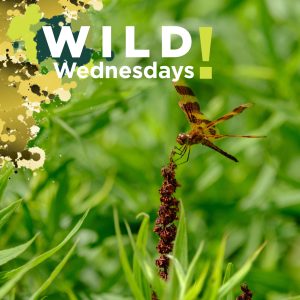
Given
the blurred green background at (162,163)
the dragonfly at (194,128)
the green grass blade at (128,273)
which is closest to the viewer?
the green grass blade at (128,273)

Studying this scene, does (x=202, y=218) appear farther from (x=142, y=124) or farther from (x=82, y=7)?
(x=82, y=7)

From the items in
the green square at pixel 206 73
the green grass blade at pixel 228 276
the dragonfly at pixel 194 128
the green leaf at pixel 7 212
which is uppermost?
the green square at pixel 206 73

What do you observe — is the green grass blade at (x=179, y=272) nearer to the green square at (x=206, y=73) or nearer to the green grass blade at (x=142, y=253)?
the green grass blade at (x=142, y=253)

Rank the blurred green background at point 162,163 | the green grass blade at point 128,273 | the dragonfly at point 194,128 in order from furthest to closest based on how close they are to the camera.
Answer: the blurred green background at point 162,163 < the dragonfly at point 194,128 < the green grass blade at point 128,273

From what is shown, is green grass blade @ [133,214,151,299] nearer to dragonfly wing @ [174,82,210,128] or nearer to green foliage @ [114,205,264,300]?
green foliage @ [114,205,264,300]

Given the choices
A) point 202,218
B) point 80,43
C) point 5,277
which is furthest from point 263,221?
point 5,277

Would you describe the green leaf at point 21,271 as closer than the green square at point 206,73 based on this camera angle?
Yes

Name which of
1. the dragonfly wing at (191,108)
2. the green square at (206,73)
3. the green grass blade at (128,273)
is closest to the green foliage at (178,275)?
the green grass blade at (128,273)

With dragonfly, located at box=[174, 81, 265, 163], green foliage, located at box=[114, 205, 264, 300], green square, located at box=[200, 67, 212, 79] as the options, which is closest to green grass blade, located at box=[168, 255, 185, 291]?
green foliage, located at box=[114, 205, 264, 300]

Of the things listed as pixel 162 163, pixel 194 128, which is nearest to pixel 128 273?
pixel 194 128
